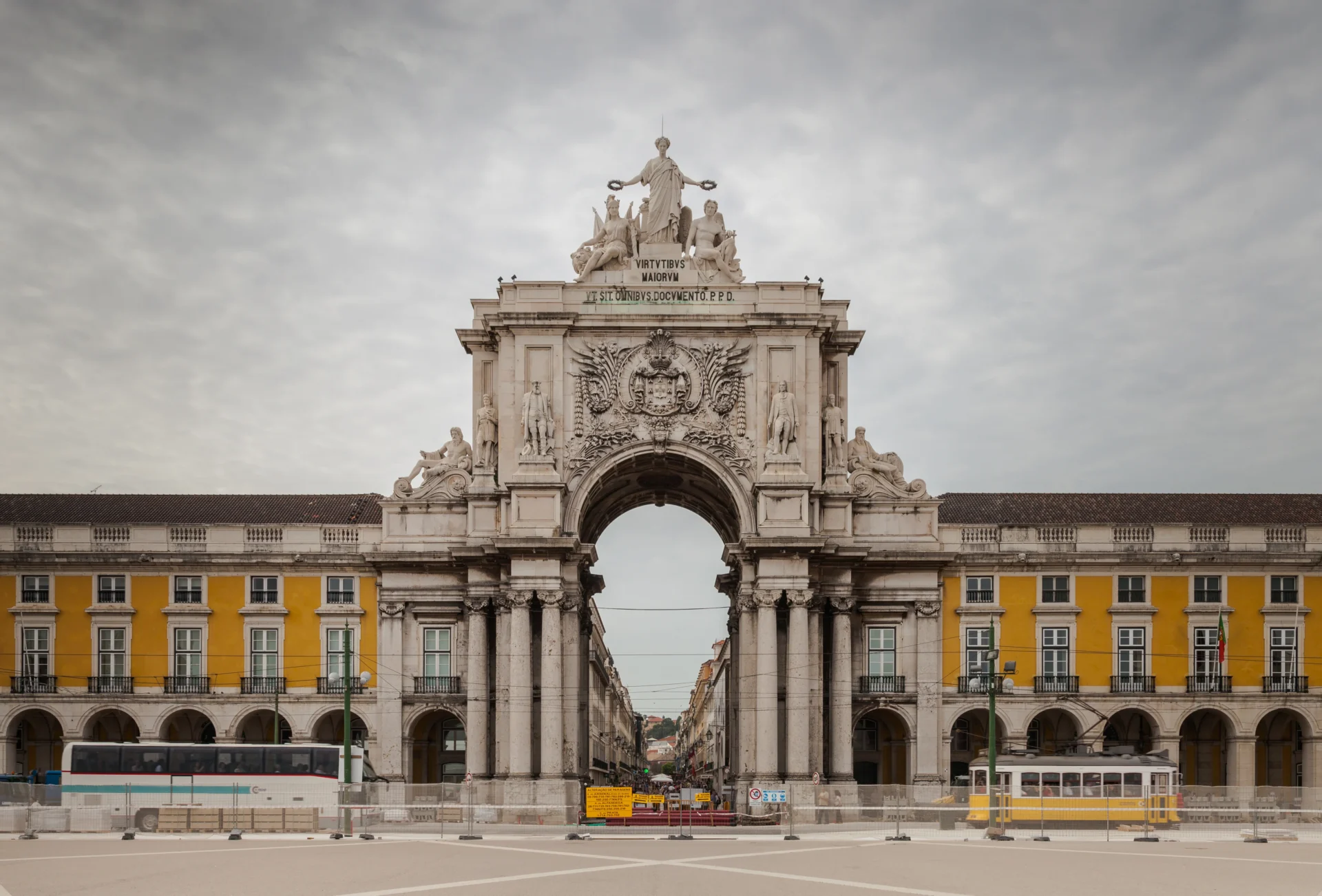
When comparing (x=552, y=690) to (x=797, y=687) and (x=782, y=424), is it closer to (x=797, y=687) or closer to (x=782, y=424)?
(x=797, y=687)

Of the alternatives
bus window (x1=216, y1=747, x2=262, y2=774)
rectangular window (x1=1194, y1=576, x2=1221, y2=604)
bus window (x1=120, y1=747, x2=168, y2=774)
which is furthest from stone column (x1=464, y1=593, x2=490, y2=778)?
Result: rectangular window (x1=1194, y1=576, x2=1221, y2=604)

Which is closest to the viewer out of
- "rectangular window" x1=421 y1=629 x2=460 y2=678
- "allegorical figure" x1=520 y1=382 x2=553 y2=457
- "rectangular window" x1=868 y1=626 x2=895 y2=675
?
"allegorical figure" x1=520 y1=382 x2=553 y2=457

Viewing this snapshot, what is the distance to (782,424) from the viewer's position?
199 feet

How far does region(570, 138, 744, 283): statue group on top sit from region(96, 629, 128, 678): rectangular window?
24111 mm

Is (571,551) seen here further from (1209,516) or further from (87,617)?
(1209,516)

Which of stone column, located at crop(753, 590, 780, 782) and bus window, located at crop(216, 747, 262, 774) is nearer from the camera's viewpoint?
bus window, located at crop(216, 747, 262, 774)

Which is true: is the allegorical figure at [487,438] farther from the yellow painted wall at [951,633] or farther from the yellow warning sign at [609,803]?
the yellow painted wall at [951,633]

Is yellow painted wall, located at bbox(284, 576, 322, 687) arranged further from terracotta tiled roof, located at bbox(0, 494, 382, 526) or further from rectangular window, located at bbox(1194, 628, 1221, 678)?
rectangular window, located at bbox(1194, 628, 1221, 678)

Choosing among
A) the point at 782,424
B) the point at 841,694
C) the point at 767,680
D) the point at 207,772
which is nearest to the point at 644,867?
the point at 767,680

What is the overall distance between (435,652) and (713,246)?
20181 mm

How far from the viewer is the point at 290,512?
68.8m

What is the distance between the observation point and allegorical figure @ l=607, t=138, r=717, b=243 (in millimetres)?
63906

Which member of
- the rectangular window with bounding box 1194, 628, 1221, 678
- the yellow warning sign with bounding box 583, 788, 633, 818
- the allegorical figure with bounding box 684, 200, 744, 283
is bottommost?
the yellow warning sign with bounding box 583, 788, 633, 818

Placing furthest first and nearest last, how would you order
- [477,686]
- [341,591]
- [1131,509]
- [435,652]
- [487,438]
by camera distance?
[1131,509] → [341,591] → [435,652] → [487,438] → [477,686]
